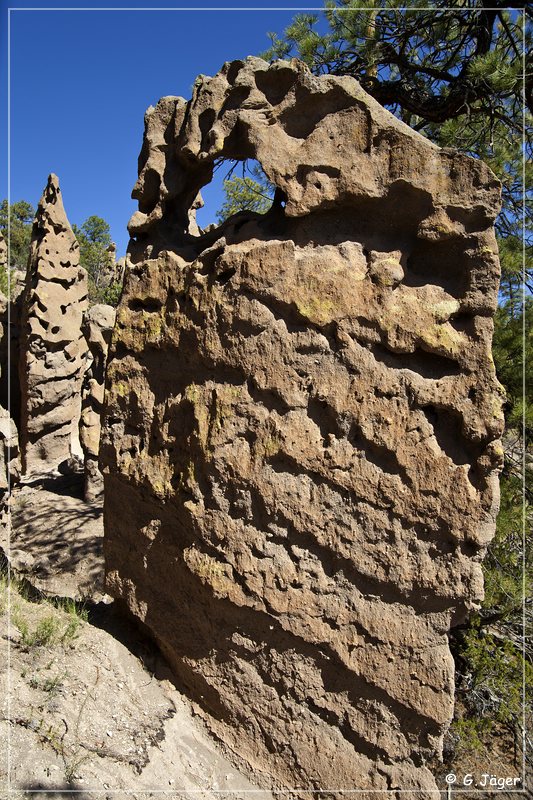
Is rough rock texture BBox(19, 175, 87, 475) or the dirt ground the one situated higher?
rough rock texture BBox(19, 175, 87, 475)

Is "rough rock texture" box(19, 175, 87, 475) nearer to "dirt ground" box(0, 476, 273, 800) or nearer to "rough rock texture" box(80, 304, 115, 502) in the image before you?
"rough rock texture" box(80, 304, 115, 502)

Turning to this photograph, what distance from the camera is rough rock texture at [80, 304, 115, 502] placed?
7629 mm

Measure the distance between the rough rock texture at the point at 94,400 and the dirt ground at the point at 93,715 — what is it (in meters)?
3.79

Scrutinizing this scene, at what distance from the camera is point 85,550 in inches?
254

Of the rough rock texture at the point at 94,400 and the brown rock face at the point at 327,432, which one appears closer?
the brown rock face at the point at 327,432

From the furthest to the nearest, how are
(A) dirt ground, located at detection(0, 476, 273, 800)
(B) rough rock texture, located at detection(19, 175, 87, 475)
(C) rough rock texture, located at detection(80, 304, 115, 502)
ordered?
(B) rough rock texture, located at detection(19, 175, 87, 475), (C) rough rock texture, located at detection(80, 304, 115, 502), (A) dirt ground, located at detection(0, 476, 273, 800)

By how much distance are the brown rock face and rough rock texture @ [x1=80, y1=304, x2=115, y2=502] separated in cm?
479

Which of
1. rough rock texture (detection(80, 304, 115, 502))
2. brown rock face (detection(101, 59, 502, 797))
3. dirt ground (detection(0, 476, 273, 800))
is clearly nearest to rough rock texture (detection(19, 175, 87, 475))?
rough rock texture (detection(80, 304, 115, 502))

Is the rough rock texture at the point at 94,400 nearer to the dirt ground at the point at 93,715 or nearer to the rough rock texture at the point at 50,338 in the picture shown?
the rough rock texture at the point at 50,338

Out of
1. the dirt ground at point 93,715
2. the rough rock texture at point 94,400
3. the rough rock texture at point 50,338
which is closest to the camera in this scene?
the dirt ground at point 93,715

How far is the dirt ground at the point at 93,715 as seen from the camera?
7.99ft

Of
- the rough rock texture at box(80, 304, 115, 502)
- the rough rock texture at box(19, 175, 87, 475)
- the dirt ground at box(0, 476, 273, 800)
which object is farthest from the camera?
the rough rock texture at box(19, 175, 87, 475)

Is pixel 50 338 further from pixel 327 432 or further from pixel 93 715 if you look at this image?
pixel 327 432

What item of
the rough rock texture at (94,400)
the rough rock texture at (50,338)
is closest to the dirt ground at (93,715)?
the rough rock texture at (94,400)
